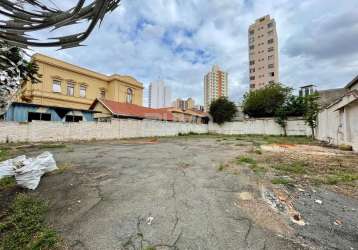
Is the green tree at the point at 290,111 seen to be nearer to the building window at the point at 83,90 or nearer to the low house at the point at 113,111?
the low house at the point at 113,111

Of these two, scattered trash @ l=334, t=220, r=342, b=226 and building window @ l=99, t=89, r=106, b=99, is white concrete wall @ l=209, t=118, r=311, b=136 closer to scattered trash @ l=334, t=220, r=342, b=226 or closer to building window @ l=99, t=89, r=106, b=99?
building window @ l=99, t=89, r=106, b=99

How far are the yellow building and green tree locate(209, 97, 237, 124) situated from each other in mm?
11628

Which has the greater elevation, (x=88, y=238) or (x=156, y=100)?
(x=156, y=100)

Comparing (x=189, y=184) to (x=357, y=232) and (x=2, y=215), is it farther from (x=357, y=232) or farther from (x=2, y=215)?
(x=2, y=215)

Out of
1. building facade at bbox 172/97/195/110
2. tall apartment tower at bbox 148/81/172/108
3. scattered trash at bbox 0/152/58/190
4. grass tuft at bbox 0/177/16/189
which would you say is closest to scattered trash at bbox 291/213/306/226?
scattered trash at bbox 0/152/58/190

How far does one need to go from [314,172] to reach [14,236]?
5.52 m

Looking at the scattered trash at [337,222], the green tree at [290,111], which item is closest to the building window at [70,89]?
the green tree at [290,111]

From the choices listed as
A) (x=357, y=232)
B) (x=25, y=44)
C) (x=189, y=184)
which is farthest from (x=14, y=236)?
(x=357, y=232)

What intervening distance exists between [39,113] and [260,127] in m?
21.3

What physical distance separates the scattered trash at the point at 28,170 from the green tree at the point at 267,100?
24.3 meters


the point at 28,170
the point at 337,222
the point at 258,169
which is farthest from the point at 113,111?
the point at 337,222

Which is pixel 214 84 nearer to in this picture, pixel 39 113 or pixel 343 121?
pixel 39 113

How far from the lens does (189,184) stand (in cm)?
360

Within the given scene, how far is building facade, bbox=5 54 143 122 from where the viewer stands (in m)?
13.0
